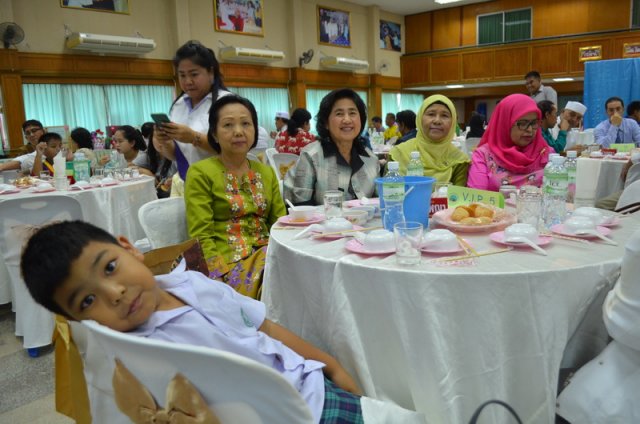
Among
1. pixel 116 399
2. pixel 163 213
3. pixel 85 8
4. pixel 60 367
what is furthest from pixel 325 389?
pixel 85 8

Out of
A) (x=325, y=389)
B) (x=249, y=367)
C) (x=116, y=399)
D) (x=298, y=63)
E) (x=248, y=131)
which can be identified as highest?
(x=298, y=63)

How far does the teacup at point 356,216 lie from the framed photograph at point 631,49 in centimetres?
1268

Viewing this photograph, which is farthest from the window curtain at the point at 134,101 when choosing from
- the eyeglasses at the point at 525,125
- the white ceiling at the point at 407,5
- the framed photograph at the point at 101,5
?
the eyeglasses at the point at 525,125

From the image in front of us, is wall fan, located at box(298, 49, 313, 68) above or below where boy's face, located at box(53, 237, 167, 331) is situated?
above

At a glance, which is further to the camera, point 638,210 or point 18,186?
point 18,186

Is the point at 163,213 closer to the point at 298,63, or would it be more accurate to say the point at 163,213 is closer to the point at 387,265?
the point at 387,265

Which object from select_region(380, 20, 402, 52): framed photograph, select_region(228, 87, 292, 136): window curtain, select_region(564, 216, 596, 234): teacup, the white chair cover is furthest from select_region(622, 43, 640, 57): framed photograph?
select_region(564, 216, 596, 234): teacup

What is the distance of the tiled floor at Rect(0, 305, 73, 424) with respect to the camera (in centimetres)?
217

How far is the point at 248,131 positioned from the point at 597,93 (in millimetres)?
10671

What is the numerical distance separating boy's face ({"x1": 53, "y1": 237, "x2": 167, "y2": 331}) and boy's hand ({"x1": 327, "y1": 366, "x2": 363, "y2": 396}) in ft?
1.81

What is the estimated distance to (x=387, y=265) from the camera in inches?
49.9

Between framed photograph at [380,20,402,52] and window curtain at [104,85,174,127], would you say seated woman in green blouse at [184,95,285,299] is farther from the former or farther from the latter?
framed photograph at [380,20,402,52]

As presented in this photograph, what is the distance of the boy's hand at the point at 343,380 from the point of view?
126cm

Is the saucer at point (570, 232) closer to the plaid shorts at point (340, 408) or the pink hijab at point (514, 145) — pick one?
the plaid shorts at point (340, 408)
